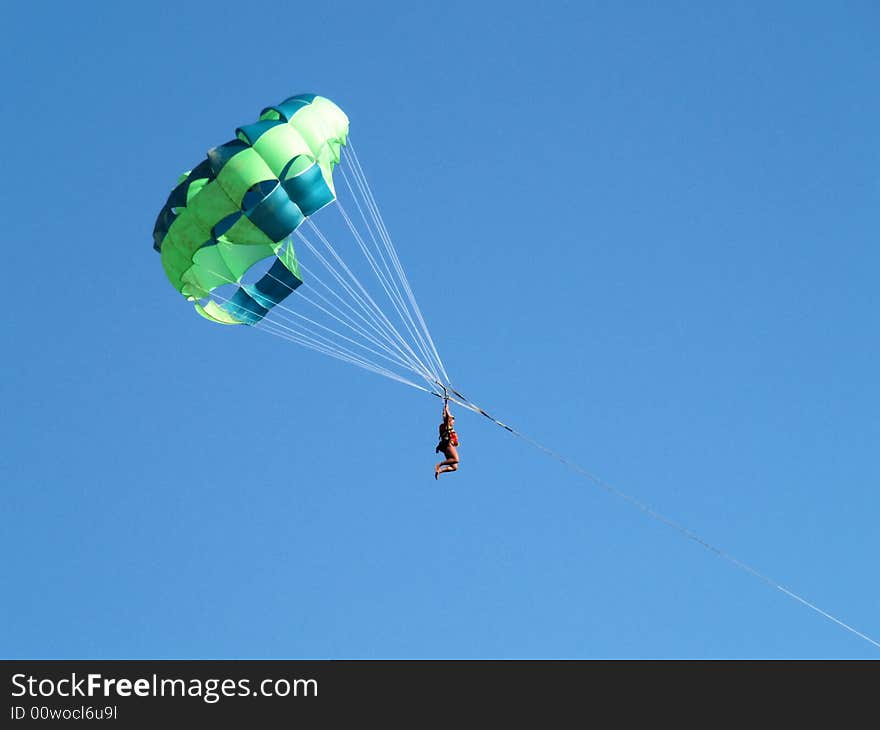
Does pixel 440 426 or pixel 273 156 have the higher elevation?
pixel 273 156

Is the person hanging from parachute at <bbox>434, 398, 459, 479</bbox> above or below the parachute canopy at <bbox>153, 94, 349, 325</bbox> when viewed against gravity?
below

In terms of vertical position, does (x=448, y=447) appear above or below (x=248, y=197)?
below

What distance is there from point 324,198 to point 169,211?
2.24 m

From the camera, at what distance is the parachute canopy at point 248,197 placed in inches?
824

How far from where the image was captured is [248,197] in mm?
20906

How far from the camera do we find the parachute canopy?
20.9 metres

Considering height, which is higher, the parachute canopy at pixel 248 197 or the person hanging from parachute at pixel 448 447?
the parachute canopy at pixel 248 197
